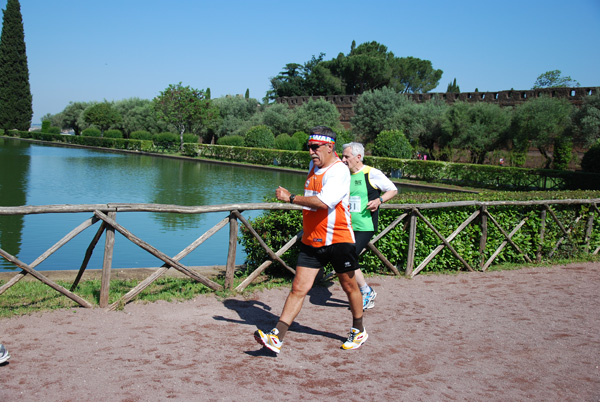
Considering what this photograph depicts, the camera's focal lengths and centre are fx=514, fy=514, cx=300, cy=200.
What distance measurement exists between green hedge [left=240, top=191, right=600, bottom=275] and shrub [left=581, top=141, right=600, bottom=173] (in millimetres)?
16344

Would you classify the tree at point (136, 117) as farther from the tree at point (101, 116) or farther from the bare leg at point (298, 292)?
the bare leg at point (298, 292)

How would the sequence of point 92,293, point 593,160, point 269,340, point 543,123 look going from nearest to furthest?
1. point 269,340
2. point 92,293
3. point 593,160
4. point 543,123

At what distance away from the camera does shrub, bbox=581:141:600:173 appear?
22.5 metres

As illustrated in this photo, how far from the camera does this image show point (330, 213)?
12.4 feet

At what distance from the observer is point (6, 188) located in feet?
53.0

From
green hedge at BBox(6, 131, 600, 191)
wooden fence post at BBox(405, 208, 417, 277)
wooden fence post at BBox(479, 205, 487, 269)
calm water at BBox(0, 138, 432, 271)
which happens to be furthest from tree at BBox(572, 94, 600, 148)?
wooden fence post at BBox(405, 208, 417, 277)

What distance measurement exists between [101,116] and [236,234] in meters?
56.8

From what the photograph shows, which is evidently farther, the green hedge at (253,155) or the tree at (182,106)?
the tree at (182,106)

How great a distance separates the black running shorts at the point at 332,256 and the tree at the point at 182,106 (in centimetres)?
4030

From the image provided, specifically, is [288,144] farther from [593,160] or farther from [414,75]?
[414,75]

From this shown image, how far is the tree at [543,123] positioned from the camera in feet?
98.3

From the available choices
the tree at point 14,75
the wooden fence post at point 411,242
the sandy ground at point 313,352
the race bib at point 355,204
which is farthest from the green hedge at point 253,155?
the tree at point 14,75

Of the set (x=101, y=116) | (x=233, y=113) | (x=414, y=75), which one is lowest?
(x=101, y=116)

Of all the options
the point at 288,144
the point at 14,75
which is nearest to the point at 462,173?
the point at 288,144
